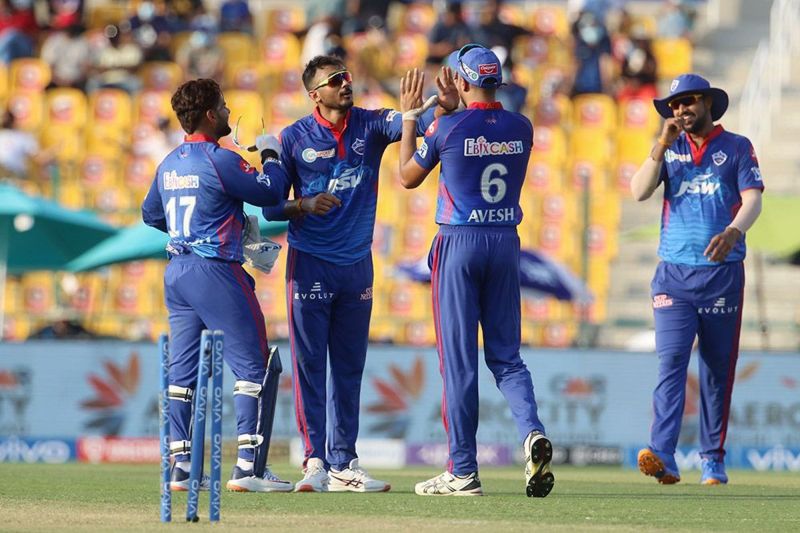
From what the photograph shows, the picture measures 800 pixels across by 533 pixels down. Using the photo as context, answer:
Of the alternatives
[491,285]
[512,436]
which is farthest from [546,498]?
[512,436]

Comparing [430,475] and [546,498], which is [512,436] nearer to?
[430,475]

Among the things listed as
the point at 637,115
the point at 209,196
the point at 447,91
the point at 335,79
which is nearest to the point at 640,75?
the point at 637,115

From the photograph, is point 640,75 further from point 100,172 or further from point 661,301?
point 661,301

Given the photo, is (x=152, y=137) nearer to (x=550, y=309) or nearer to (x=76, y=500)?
(x=550, y=309)

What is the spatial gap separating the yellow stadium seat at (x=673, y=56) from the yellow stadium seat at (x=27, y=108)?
9545 mm

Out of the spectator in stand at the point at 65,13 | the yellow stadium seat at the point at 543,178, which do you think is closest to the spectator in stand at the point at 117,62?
the spectator in stand at the point at 65,13

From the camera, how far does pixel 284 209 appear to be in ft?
31.0

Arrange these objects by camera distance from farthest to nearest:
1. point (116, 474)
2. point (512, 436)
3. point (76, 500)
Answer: point (512, 436) → point (116, 474) → point (76, 500)

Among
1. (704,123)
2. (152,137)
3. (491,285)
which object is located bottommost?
(491,285)

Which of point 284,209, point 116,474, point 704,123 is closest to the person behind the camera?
point 284,209

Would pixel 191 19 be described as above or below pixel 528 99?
above

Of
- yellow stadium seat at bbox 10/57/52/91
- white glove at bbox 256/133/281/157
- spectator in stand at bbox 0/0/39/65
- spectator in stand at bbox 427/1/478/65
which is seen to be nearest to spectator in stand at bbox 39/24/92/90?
yellow stadium seat at bbox 10/57/52/91

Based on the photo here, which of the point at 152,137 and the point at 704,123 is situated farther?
the point at 152,137

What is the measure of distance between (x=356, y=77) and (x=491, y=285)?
1532 cm
